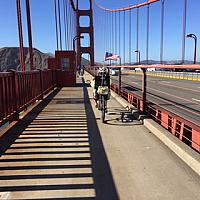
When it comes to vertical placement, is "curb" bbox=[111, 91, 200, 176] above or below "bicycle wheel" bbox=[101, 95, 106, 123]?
below

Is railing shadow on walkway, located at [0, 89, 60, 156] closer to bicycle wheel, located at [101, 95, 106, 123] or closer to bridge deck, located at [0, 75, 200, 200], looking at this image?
bridge deck, located at [0, 75, 200, 200]

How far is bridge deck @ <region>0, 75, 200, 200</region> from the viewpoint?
3951mm

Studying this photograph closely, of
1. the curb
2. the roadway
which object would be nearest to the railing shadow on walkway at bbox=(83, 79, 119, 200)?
the curb

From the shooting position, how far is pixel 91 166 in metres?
4.90

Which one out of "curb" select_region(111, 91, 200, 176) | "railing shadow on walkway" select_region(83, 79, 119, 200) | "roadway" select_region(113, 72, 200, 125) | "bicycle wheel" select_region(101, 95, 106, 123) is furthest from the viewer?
"roadway" select_region(113, 72, 200, 125)

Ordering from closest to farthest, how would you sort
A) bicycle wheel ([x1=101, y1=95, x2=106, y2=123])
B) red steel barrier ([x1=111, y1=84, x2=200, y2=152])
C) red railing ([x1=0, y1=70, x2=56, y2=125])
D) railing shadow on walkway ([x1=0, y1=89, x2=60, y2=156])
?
red steel barrier ([x1=111, y1=84, x2=200, y2=152])
railing shadow on walkway ([x1=0, y1=89, x2=60, y2=156])
red railing ([x1=0, y1=70, x2=56, y2=125])
bicycle wheel ([x1=101, y1=95, x2=106, y2=123])

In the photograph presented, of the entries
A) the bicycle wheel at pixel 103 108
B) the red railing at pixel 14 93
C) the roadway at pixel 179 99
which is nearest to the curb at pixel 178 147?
the bicycle wheel at pixel 103 108

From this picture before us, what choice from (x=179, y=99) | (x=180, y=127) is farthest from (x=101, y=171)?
(x=179, y=99)

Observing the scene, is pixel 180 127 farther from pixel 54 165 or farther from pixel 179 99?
pixel 179 99

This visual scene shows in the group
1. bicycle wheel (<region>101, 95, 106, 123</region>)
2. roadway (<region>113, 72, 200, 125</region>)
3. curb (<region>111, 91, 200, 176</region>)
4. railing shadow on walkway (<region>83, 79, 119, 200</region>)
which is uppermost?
bicycle wheel (<region>101, 95, 106, 123</region>)

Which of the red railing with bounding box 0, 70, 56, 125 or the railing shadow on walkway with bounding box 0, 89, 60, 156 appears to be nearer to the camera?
the railing shadow on walkway with bounding box 0, 89, 60, 156

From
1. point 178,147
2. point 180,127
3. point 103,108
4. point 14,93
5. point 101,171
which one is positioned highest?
point 14,93

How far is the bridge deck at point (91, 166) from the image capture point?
3.95 metres

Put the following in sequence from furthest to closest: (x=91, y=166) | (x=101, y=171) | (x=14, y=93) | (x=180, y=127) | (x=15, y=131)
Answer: (x=14, y=93) → (x=15, y=131) → (x=180, y=127) → (x=91, y=166) → (x=101, y=171)
